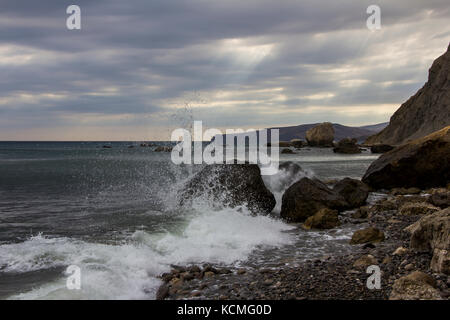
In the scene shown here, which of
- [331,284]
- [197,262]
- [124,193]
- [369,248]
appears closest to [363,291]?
[331,284]

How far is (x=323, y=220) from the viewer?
978 centimetres

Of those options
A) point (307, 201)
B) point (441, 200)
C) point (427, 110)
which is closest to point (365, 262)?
point (307, 201)

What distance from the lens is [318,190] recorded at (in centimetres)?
1149

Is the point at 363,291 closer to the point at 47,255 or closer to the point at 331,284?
the point at 331,284

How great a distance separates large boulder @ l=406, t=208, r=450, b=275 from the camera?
5336mm

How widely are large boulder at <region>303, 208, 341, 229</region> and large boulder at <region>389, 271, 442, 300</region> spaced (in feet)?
16.0

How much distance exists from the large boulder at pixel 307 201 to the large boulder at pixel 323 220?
0.77 metres

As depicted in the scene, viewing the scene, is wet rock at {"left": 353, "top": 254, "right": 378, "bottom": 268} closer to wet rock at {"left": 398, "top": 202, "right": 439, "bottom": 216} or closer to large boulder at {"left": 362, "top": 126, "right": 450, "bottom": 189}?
wet rock at {"left": 398, "top": 202, "right": 439, "bottom": 216}

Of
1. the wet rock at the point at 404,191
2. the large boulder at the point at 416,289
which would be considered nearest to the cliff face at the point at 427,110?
the wet rock at the point at 404,191

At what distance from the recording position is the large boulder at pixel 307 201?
10.9m

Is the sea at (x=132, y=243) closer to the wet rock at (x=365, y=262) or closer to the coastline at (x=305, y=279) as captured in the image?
the coastline at (x=305, y=279)

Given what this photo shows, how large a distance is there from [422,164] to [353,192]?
399cm
